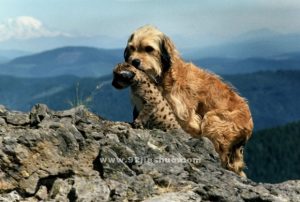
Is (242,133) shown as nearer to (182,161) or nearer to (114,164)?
(182,161)

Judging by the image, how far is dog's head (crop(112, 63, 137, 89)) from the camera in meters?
11.4

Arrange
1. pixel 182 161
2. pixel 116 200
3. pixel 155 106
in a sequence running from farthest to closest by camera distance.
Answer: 1. pixel 155 106
2. pixel 182 161
3. pixel 116 200

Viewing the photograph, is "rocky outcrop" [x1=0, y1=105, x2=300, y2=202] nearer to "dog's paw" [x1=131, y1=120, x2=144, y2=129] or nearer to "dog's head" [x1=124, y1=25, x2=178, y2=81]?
"dog's paw" [x1=131, y1=120, x2=144, y2=129]

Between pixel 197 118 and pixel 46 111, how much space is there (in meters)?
3.93

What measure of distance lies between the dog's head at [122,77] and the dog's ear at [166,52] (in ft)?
6.93

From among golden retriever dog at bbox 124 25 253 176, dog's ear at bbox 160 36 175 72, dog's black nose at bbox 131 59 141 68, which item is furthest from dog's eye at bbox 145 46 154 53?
dog's black nose at bbox 131 59 141 68

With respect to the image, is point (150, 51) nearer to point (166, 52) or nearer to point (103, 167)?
point (166, 52)

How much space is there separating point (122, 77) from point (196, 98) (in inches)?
101

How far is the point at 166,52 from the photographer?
13.6 meters

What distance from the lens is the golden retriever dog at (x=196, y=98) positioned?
1296 cm

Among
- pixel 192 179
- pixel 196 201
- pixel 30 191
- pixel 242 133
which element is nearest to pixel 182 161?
pixel 192 179

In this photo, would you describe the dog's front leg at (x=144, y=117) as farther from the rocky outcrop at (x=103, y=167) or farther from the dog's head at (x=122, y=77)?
the rocky outcrop at (x=103, y=167)

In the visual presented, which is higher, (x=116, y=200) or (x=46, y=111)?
(x=46, y=111)

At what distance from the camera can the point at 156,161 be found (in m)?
9.73
